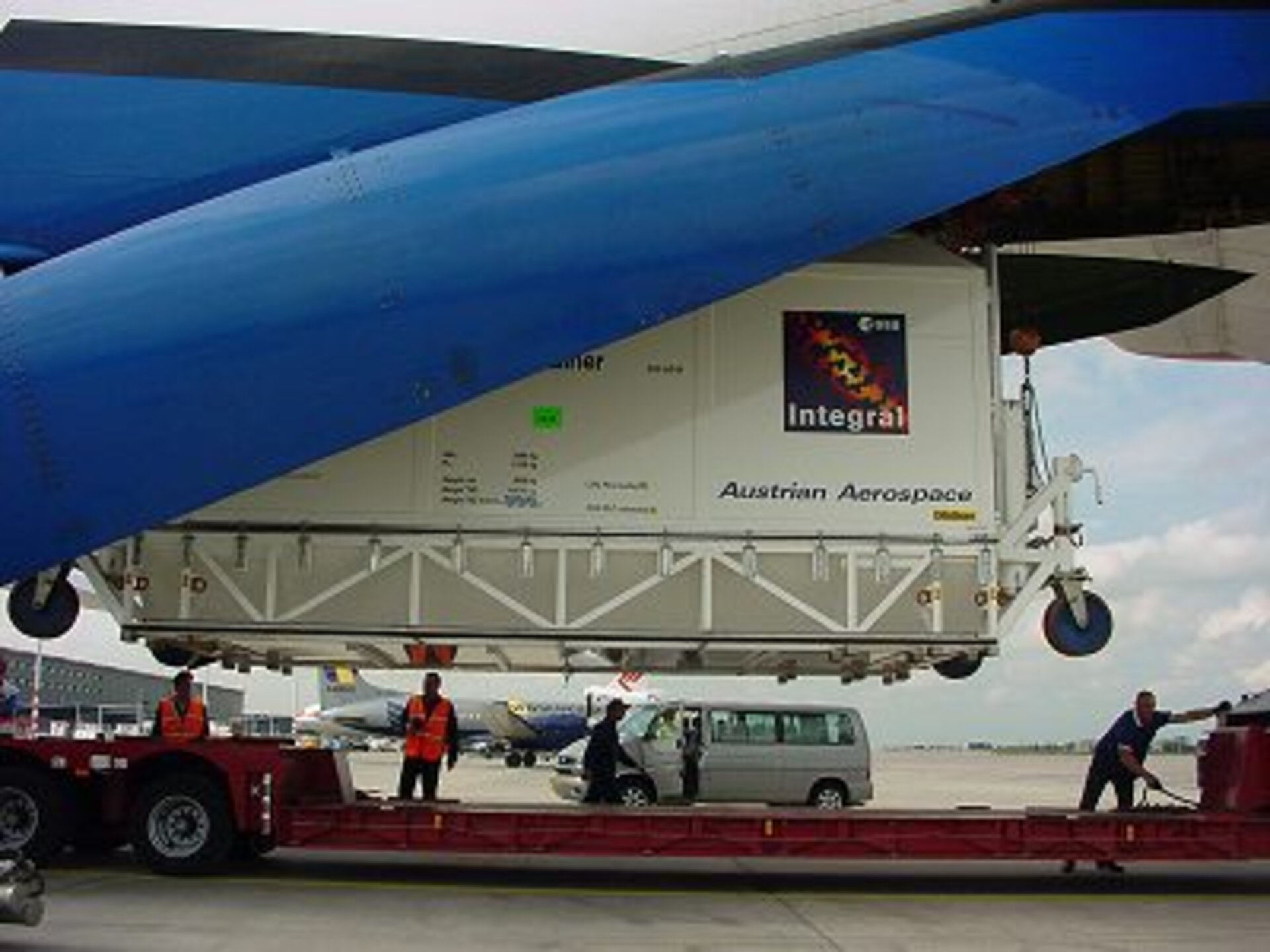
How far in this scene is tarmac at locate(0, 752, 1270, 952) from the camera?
28.0ft

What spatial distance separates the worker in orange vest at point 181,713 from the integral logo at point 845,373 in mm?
5589

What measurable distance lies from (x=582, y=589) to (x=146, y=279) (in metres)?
3.66

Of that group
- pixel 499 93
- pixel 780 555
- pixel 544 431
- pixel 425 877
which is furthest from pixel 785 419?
pixel 425 877

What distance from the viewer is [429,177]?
29.5 feet

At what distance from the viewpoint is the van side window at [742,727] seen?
19875 millimetres

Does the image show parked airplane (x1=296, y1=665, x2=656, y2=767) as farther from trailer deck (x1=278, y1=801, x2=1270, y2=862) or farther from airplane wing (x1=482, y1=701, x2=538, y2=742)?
trailer deck (x1=278, y1=801, x2=1270, y2=862)

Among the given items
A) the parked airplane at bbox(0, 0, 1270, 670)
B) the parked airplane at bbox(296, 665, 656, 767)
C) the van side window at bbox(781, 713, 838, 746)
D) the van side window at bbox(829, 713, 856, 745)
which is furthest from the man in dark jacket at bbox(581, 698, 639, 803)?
the parked airplane at bbox(296, 665, 656, 767)

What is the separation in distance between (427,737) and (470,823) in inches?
90.2

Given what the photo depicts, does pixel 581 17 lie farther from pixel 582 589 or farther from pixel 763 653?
pixel 763 653

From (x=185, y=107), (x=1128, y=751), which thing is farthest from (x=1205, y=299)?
(x=185, y=107)

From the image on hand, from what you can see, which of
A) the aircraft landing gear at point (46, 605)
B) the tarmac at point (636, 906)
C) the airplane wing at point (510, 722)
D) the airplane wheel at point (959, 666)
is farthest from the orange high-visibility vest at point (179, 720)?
the airplane wing at point (510, 722)

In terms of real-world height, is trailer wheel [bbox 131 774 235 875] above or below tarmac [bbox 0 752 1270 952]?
above

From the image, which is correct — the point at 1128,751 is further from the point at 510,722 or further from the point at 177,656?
the point at 510,722

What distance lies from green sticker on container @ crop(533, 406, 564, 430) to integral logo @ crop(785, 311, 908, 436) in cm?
166
